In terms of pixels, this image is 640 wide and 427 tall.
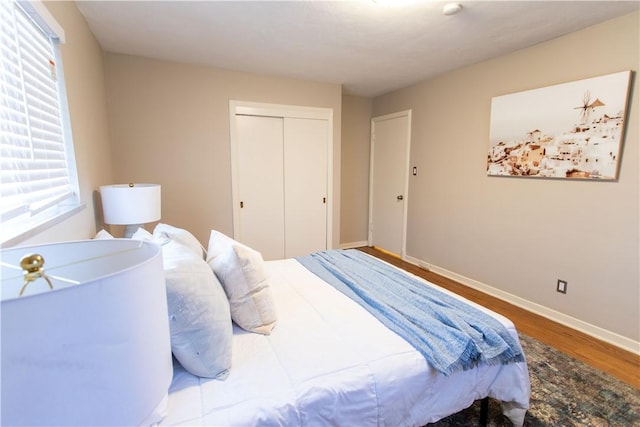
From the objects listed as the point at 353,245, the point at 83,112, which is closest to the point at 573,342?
the point at 353,245

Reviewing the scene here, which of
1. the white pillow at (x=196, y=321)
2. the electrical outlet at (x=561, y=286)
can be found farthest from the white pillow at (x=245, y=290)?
the electrical outlet at (x=561, y=286)

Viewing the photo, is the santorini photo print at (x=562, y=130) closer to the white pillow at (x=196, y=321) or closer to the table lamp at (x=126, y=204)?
the white pillow at (x=196, y=321)

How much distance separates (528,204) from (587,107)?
0.89 metres

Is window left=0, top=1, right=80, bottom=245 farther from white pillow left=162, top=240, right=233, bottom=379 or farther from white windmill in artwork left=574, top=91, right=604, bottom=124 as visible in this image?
white windmill in artwork left=574, top=91, right=604, bottom=124

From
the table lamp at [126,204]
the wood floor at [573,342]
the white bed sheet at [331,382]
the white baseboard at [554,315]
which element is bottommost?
the wood floor at [573,342]

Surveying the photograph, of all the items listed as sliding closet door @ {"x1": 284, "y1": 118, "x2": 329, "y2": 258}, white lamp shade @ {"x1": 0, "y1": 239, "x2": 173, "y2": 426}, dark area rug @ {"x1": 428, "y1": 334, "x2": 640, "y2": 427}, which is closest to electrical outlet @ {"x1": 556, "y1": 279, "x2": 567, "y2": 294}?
dark area rug @ {"x1": 428, "y1": 334, "x2": 640, "y2": 427}

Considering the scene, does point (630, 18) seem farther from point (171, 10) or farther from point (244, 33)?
point (171, 10)

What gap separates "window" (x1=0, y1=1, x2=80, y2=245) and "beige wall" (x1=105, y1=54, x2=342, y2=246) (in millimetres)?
1407

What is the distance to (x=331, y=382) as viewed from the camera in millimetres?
1111

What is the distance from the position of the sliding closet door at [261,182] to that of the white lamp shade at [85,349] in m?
3.07

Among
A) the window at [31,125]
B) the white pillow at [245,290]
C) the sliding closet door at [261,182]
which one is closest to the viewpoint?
the window at [31,125]

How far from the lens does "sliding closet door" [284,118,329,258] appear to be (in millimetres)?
3830

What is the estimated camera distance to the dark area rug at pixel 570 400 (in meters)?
1.59

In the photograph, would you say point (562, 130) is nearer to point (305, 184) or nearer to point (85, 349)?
point (305, 184)
